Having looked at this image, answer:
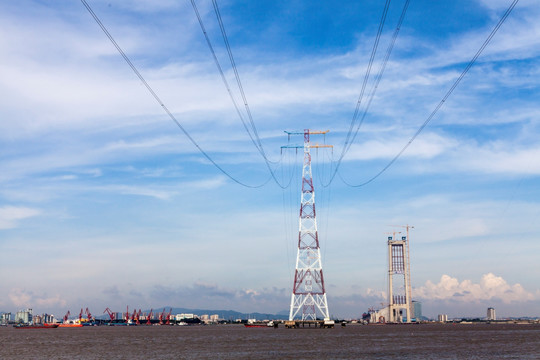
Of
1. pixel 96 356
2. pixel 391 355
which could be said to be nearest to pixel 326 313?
pixel 391 355

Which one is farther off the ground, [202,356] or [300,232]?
[300,232]

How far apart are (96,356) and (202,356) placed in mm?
19390

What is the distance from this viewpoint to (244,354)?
9894 centimetres

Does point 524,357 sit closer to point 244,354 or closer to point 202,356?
point 244,354

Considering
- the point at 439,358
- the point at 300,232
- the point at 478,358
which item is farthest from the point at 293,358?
the point at 300,232

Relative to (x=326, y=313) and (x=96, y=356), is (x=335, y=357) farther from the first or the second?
(x=326, y=313)

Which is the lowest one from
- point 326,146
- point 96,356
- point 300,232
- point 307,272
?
point 96,356

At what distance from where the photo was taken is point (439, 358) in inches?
3556

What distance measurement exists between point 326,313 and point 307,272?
1423cm

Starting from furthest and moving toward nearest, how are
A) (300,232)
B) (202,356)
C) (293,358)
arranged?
(300,232), (202,356), (293,358)

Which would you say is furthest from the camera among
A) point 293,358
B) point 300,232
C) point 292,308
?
point 292,308

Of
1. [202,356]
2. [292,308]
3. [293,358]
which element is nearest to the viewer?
[293,358]

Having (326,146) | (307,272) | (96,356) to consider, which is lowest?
(96,356)

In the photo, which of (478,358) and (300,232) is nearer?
(478,358)
